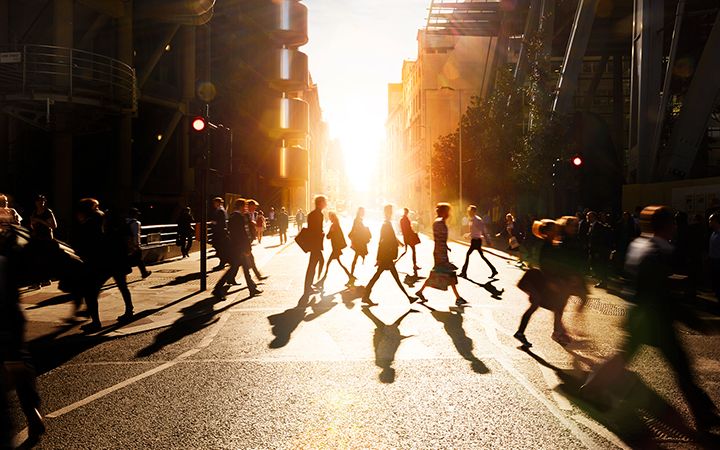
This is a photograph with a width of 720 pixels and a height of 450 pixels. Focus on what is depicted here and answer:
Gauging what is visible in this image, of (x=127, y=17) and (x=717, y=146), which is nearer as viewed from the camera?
(x=127, y=17)

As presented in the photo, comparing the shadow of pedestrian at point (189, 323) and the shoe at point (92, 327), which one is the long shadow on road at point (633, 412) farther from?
the shoe at point (92, 327)

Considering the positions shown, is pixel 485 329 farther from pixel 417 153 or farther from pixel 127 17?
pixel 417 153

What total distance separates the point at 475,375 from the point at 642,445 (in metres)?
1.93

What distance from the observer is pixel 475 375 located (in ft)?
Result: 19.0

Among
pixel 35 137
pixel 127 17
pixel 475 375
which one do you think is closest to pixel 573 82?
pixel 127 17

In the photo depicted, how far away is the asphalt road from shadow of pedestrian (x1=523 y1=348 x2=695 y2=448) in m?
0.02

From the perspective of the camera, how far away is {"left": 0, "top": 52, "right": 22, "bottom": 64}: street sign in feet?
66.7

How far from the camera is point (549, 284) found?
719cm

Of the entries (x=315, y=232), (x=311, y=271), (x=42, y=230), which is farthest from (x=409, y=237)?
(x=42, y=230)

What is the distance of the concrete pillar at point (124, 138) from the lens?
95.0 ft

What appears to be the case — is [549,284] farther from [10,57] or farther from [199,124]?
A: [10,57]

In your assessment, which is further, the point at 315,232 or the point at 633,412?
the point at 315,232

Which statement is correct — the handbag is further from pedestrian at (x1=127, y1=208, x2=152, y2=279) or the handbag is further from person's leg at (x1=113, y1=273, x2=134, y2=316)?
person's leg at (x1=113, y1=273, x2=134, y2=316)

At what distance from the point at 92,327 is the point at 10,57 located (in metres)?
16.5
